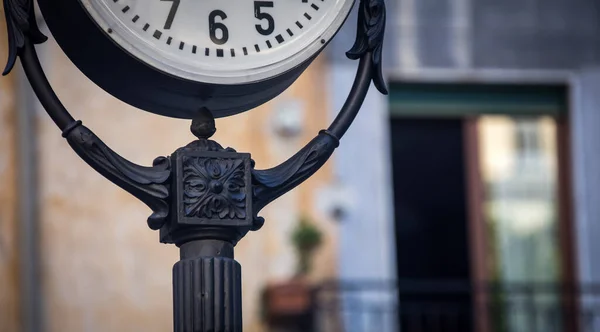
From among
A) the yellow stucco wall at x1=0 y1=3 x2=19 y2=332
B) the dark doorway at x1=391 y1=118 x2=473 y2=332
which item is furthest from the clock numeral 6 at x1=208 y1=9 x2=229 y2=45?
the dark doorway at x1=391 y1=118 x2=473 y2=332

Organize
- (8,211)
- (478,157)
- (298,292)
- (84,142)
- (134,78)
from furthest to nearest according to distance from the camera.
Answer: (478,157), (8,211), (298,292), (134,78), (84,142)

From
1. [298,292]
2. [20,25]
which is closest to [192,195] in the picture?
[20,25]

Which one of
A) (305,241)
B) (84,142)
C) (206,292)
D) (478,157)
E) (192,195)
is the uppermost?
(478,157)

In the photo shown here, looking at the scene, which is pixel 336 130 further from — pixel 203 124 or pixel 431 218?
pixel 431 218

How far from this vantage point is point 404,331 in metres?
10.9

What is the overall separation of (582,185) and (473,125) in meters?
0.86

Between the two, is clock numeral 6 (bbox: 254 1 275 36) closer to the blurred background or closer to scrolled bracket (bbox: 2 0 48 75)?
scrolled bracket (bbox: 2 0 48 75)

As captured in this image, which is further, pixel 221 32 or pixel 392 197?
pixel 392 197

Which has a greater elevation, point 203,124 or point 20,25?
point 20,25

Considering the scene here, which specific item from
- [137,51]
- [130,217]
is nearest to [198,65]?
[137,51]

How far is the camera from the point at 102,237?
Answer: 10422mm

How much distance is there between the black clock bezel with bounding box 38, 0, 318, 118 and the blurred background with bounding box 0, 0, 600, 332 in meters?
6.30

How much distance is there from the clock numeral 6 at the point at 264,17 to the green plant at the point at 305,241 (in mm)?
6613

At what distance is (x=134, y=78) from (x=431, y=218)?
7777 mm
